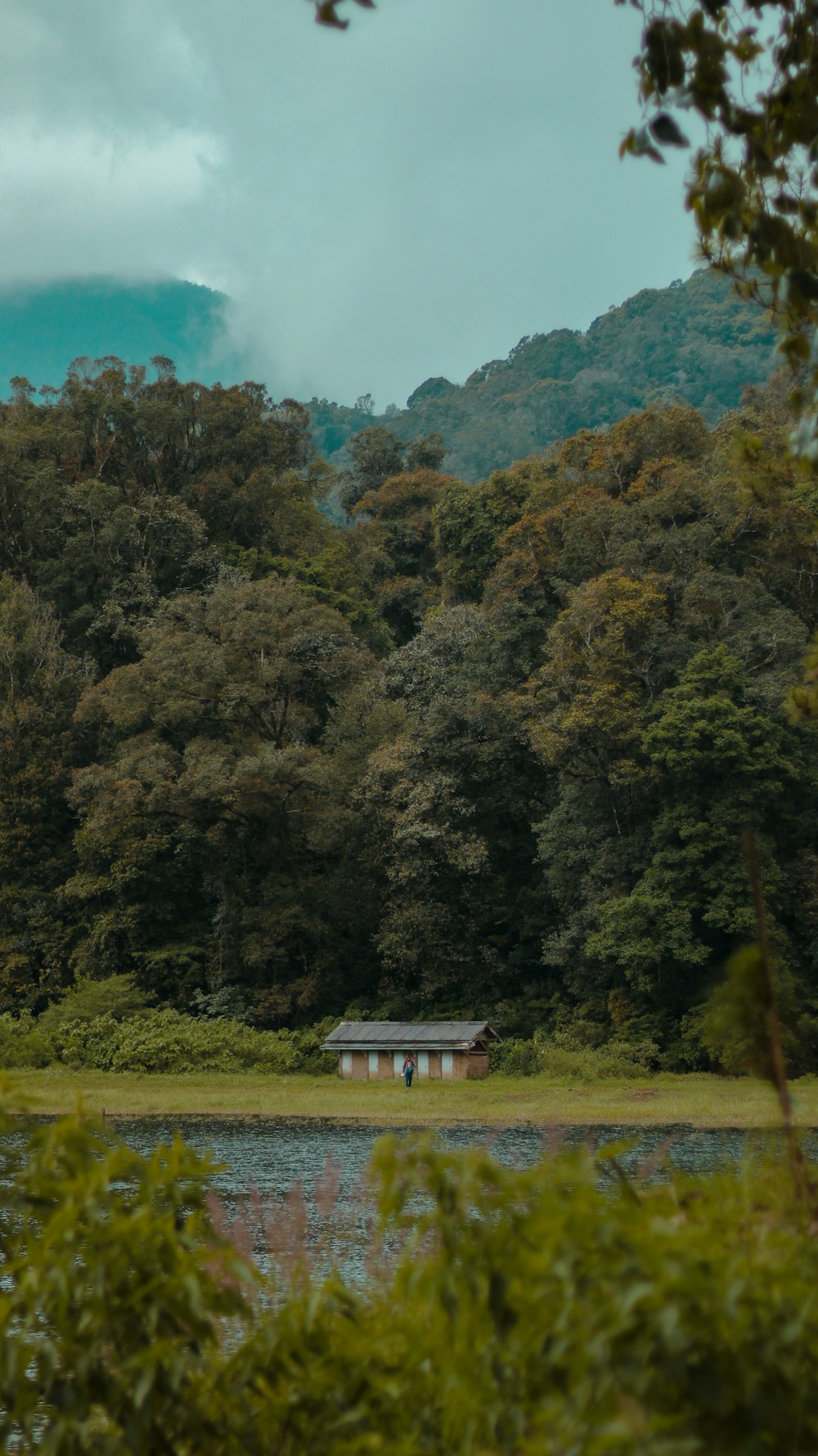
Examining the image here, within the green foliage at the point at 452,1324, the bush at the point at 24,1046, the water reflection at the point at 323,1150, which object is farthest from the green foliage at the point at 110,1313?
the bush at the point at 24,1046

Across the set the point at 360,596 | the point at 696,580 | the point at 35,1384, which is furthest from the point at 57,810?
the point at 35,1384

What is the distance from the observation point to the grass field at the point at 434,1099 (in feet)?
90.8

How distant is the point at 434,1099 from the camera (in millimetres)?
31906

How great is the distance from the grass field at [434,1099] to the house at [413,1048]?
107 cm

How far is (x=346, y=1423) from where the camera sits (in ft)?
10.4

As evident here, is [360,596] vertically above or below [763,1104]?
above

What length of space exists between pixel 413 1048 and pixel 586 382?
114 m

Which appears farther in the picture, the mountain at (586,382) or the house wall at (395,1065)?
the mountain at (586,382)

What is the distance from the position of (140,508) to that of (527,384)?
9917 cm

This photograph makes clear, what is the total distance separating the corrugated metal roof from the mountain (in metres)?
84.5

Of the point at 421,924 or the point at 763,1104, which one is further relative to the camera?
the point at 421,924

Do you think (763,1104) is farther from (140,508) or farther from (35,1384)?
(140,508)

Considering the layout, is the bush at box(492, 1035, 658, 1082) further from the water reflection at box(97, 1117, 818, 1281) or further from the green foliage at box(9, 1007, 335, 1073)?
the water reflection at box(97, 1117, 818, 1281)

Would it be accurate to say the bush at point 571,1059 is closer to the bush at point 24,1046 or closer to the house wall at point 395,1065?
the house wall at point 395,1065
